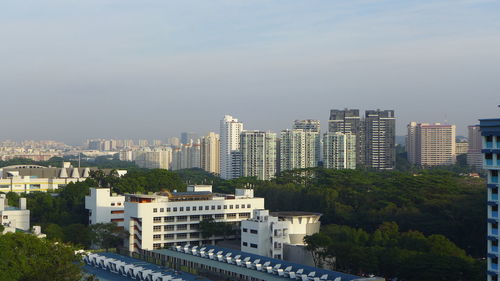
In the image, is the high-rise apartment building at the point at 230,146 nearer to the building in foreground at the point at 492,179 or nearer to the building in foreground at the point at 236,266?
the building in foreground at the point at 236,266

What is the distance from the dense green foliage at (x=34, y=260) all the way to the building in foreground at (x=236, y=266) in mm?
5726

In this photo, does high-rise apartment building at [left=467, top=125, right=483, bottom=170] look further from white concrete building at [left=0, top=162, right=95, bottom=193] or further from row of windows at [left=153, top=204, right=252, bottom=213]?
row of windows at [left=153, top=204, right=252, bottom=213]

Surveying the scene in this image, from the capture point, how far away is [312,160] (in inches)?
2566

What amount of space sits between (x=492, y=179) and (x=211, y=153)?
69.9m

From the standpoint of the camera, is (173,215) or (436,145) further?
(436,145)

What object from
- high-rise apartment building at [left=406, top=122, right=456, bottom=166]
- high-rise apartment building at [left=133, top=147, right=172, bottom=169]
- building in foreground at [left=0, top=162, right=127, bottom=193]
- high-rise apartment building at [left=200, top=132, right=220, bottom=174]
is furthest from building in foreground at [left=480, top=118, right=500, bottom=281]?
high-rise apartment building at [left=133, top=147, right=172, bottom=169]

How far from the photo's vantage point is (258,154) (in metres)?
64.8

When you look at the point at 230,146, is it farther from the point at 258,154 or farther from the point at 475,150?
the point at 475,150

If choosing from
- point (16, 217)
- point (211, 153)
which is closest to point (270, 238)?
point (16, 217)

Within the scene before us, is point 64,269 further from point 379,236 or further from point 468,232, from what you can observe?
point 468,232

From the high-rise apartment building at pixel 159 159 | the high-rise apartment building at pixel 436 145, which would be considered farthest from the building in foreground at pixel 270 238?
the high-rise apartment building at pixel 159 159

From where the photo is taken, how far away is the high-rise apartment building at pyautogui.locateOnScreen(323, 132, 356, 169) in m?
63.9

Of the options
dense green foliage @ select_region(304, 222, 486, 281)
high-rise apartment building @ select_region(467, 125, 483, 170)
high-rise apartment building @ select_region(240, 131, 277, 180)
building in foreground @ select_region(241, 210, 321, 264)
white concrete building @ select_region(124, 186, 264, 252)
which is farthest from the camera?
high-rise apartment building @ select_region(467, 125, 483, 170)

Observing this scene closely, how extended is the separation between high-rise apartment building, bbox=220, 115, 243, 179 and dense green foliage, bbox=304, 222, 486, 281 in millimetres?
42748
